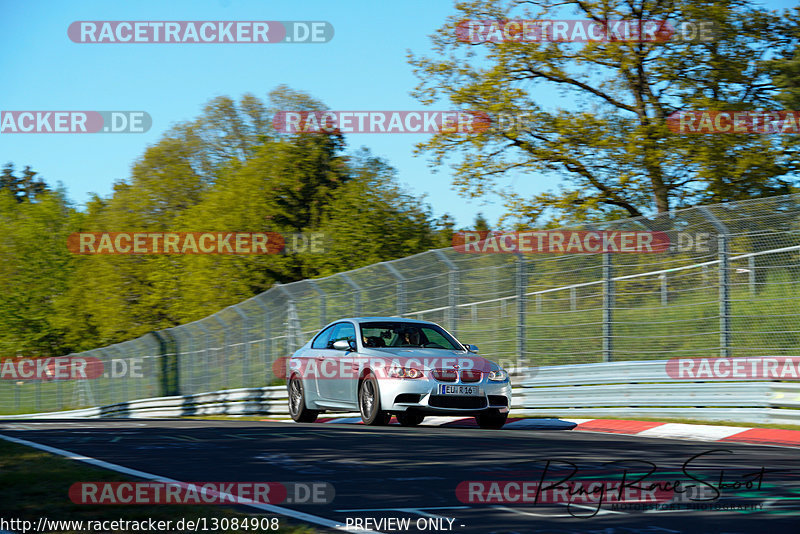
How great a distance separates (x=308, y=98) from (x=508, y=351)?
144 ft

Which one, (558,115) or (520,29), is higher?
(520,29)

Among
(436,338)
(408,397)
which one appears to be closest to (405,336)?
(436,338)

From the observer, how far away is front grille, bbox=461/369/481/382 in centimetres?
1270

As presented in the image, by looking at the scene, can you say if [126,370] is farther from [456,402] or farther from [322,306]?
[456,402]

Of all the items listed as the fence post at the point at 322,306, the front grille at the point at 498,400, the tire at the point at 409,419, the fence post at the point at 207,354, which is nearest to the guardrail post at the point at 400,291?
the fence post at the point at 322,306

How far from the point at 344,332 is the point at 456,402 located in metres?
2.56

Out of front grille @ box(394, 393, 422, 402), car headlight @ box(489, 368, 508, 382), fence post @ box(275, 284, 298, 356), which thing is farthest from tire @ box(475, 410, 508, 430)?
fence post @ box(275, 284, 298, 356)

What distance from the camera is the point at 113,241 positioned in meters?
63.0

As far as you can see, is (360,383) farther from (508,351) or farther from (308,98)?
(308,98)

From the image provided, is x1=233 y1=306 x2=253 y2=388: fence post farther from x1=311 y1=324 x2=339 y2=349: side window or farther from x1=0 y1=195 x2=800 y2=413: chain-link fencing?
x1=311 y1=324 x2=339 y2=349: side window

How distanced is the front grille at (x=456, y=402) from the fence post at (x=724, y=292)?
333 cm

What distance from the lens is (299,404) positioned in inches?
612

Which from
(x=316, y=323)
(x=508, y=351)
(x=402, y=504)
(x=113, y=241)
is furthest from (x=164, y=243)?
(x=402, y=504)

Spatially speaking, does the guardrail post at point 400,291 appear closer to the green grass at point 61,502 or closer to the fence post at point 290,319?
the fence post at point 290,319
